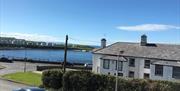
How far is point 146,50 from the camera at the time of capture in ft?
218

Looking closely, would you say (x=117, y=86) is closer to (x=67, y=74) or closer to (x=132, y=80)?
(x=132, y=80)

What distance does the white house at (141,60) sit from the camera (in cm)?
6000

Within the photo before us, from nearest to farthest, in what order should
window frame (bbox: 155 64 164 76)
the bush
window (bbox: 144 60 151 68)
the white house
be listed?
1. the bush
2. the white house
3. window frame (bbox: 155 64 164 76)
4. window (bbox: 144 60 151 68)

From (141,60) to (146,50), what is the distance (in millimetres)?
2363

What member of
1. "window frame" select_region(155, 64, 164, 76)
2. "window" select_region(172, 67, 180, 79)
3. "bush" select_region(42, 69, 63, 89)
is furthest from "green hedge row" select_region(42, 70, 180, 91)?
"window frame" select_region(155, 64, 164, 76)

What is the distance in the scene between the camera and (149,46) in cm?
6781

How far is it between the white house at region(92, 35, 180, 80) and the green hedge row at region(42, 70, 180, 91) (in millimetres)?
17441

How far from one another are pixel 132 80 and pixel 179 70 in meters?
25.8

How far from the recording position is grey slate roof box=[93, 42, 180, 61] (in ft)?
204

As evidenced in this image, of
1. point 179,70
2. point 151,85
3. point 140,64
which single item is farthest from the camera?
point 140,64

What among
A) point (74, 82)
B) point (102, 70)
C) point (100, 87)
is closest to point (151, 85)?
point (100, 87)

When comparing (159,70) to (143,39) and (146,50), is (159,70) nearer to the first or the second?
(146,50)

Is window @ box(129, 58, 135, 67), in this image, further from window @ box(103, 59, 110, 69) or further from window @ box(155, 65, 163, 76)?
window @ box(155, 65, 163, 76)

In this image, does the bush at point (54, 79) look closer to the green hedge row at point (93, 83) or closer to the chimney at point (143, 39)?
the green hedge row at point (93, 83)
